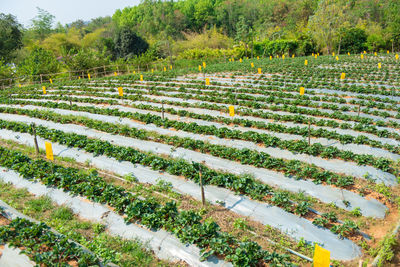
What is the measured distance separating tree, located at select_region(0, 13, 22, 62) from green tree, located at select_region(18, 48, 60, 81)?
14510 millimetres

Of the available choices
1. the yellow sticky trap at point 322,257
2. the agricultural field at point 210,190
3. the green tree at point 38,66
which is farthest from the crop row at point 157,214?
the green tree at point 38,66

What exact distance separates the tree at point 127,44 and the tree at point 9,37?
1602 centimetres

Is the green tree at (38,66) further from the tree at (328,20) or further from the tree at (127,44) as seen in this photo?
the tree at (328,20)

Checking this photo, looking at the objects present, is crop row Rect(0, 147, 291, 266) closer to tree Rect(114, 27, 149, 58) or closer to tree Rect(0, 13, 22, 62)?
tree Rect(114, 27, 149, 58)

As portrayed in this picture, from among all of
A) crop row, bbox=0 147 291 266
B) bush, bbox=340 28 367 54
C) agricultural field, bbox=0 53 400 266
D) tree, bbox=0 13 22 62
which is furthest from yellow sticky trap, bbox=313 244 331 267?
tree, bbox=0 13 22 62

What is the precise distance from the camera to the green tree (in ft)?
94.0

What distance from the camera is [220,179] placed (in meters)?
6.57

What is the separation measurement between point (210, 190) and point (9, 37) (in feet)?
158

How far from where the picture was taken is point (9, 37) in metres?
41.9

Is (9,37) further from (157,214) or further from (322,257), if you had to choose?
(322,257)

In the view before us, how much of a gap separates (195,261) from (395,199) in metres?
4.47

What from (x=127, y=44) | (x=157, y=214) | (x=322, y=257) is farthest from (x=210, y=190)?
(x=127, y=44)

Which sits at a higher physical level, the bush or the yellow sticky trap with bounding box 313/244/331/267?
the bush

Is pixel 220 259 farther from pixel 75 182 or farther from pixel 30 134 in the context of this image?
pixel 30 134
